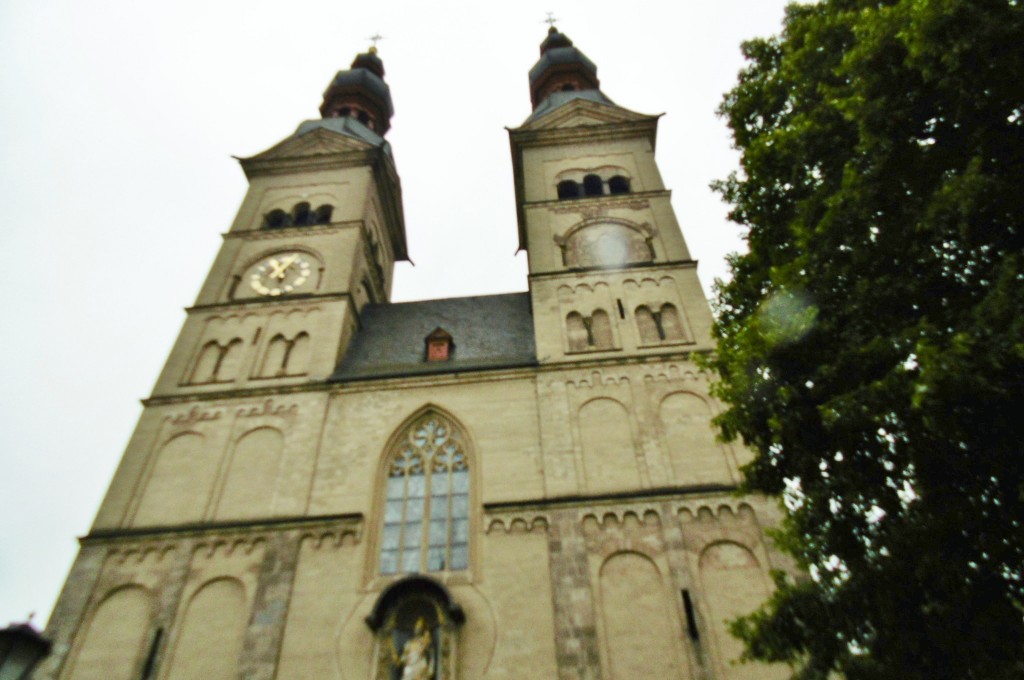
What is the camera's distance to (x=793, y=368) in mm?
7059

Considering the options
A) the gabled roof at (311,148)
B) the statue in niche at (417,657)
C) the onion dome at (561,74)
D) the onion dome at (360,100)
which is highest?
the onion dome at (561,74)

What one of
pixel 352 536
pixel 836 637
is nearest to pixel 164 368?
pixel 352 536

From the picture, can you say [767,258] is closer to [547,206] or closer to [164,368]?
[547,206]

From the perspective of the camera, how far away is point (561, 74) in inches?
1252

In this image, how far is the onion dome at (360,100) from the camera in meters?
30.6

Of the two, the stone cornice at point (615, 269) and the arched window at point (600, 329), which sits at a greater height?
the stone cornice at point (615, 269)

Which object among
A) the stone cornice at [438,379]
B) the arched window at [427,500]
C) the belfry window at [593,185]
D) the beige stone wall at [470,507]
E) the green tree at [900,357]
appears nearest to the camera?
the green tree at [900,357]

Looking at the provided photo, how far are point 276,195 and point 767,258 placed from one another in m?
18.9

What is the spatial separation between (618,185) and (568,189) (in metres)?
1.62

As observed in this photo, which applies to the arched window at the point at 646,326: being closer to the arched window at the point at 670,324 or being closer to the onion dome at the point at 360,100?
the arched window at the point at 670,324

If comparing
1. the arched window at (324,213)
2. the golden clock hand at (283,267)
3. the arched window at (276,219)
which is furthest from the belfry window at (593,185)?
the arched window at (276,219)

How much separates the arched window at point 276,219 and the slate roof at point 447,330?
3939 mm

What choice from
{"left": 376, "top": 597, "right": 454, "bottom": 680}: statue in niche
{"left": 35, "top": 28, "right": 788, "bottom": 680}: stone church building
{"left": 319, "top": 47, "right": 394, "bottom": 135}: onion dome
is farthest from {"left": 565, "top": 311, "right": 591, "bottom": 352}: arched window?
{"left": 319, "top": 47, "right": 394, "bottom": 135}: onion dome

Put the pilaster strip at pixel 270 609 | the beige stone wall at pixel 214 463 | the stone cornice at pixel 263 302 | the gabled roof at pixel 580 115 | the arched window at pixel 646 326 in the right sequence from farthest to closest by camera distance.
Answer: the gabled roof at pixel 580 115
the stone cornice at pixel 263 302
the arched window at pixel 646 326
the beige stone wall at pixel 214 463
the pilaster strip at pixel 270 609
